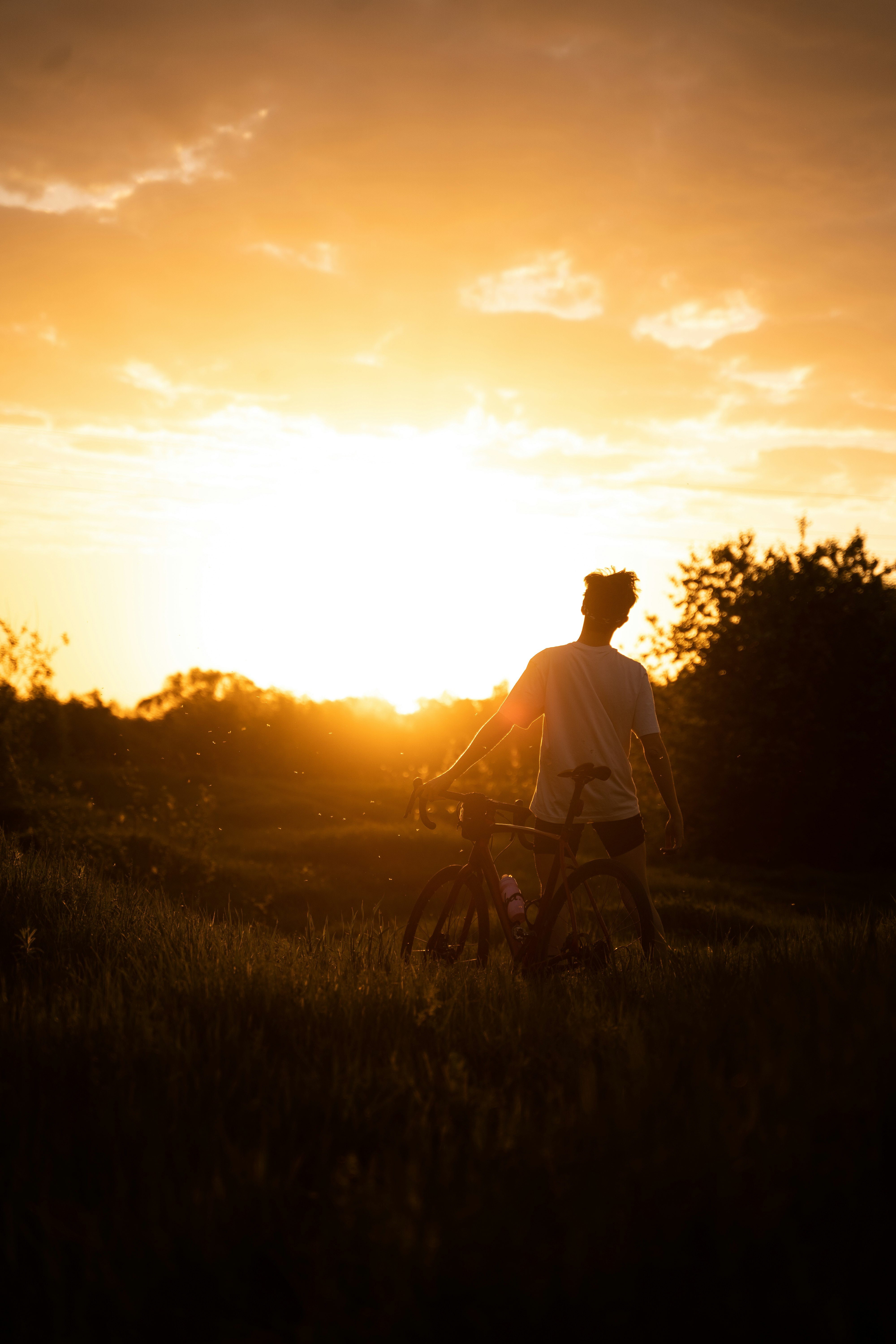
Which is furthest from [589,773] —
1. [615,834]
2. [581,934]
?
[581,934]

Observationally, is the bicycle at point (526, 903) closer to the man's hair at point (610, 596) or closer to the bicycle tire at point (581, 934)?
the bicycle tire at point (581, 934)

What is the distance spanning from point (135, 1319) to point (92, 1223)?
0.31 metres

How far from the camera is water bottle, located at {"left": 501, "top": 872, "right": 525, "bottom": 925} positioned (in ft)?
20.2

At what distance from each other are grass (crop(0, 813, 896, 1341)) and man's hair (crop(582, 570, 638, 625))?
6.27 ft

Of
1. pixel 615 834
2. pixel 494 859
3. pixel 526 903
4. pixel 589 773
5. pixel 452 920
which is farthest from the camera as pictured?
pixel 452 920

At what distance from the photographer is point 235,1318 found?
249cm

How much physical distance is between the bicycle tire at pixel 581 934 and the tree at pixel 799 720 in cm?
1773

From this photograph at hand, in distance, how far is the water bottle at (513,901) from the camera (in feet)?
20.2

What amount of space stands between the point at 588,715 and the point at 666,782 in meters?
0.56

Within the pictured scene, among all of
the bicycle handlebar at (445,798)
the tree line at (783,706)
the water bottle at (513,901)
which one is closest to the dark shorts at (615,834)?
the bicycle handlebar at (445,798)

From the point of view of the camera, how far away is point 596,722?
581 cm

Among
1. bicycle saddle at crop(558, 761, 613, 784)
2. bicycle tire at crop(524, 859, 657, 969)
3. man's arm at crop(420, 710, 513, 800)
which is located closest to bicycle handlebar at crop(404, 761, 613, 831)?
bicycle saddle at crop(558, 761, 613, 784)

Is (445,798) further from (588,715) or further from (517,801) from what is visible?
(588,715)

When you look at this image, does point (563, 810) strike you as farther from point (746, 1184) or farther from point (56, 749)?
point (56, 749)
